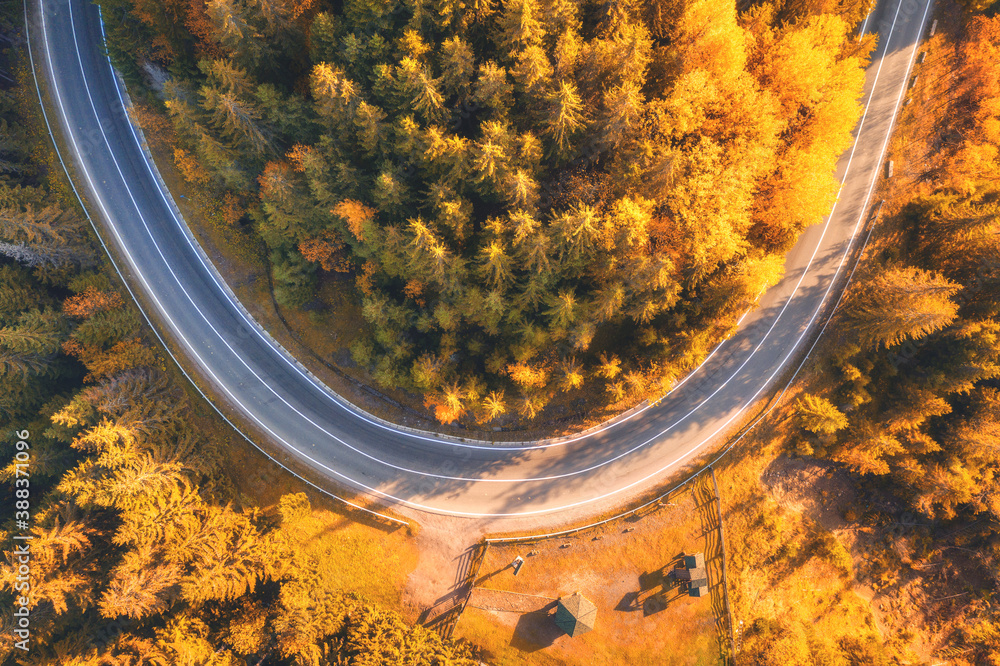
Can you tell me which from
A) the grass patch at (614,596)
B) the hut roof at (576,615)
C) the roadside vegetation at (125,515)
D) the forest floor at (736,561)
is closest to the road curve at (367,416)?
the forest floor at (736,561)

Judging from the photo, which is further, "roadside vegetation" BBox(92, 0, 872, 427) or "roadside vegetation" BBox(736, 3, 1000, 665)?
"roadside vegetation" BBox(736, 3, 1000, 665)

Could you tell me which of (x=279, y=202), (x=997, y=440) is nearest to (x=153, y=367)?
(x=279, y=202)

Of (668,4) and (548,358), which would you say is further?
(548,358)

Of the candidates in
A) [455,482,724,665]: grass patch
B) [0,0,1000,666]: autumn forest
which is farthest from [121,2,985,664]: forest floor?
[0,0,1000,666]: autumn forest

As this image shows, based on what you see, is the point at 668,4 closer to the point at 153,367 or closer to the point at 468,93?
the point at 468,93

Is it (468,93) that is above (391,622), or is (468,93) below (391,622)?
above

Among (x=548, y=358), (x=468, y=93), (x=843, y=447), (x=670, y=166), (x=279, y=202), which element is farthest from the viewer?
(x=843, y=447)

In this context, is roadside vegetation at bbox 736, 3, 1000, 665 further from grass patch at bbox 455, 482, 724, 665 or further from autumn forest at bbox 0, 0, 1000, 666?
grass patch at bbox 455, 482, 724, 665
